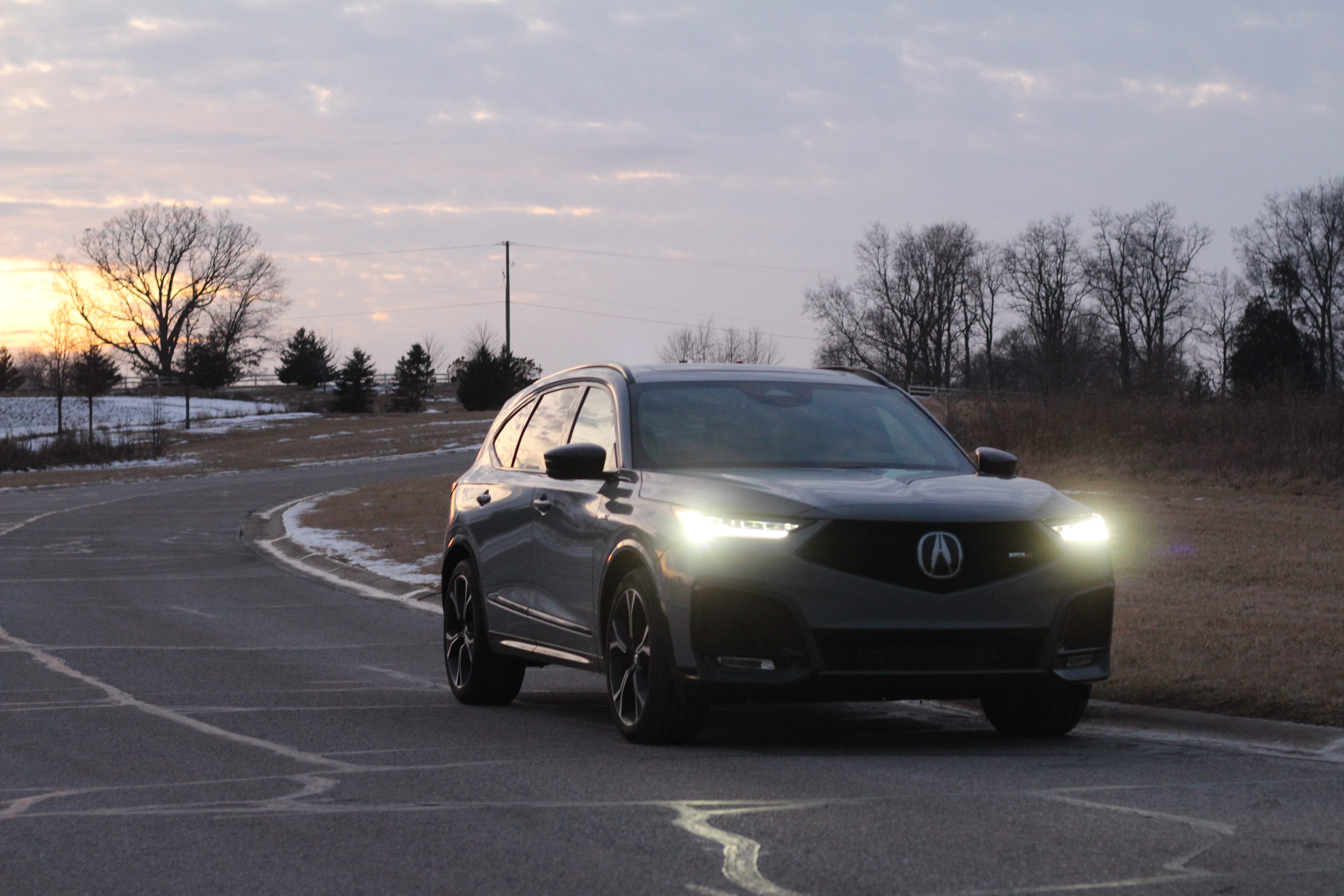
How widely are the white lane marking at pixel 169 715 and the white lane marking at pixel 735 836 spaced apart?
1.81 m

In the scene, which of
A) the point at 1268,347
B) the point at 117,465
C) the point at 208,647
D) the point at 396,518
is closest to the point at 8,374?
the point at 117,465

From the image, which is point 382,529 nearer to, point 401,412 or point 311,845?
point 311,845

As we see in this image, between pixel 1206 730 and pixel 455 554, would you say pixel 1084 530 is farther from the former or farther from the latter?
pixel 455 554

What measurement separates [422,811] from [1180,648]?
541 cm

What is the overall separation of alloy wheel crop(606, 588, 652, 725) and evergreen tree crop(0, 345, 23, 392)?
110 m

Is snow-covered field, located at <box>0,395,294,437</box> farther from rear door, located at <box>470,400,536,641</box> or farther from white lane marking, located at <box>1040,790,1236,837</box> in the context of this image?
white lane marking, located at <box>1040,790,1236,837</box>

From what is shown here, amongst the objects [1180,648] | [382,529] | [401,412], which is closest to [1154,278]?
[401,412]

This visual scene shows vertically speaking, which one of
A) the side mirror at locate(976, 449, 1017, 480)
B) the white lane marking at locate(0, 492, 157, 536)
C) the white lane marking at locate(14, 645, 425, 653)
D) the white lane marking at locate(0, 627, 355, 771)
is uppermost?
the side mirror at locate(976, 449, 1017, 480)

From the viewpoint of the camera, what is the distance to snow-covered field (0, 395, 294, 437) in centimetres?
7575

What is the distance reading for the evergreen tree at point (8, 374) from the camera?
10988 centimetres

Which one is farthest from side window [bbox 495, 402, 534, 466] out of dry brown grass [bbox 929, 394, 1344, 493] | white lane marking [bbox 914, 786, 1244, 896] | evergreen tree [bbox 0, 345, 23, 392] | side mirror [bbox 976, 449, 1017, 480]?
evergreen tree [bbox 0, 345, 23, 392]

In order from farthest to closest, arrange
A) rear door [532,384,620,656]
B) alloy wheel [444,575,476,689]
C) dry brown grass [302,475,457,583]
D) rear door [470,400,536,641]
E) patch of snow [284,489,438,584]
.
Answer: dry brown grass [302,475,457,583], patch of snow [284,489,438,584], alloy wheel [444,575,476,689], rear door [470,400,536,641], rear door [532,384,620,656]

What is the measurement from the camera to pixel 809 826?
5.23 m

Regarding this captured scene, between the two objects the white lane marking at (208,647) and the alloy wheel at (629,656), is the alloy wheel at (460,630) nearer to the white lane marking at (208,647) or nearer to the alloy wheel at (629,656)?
the alloy wheel at (629,656)
